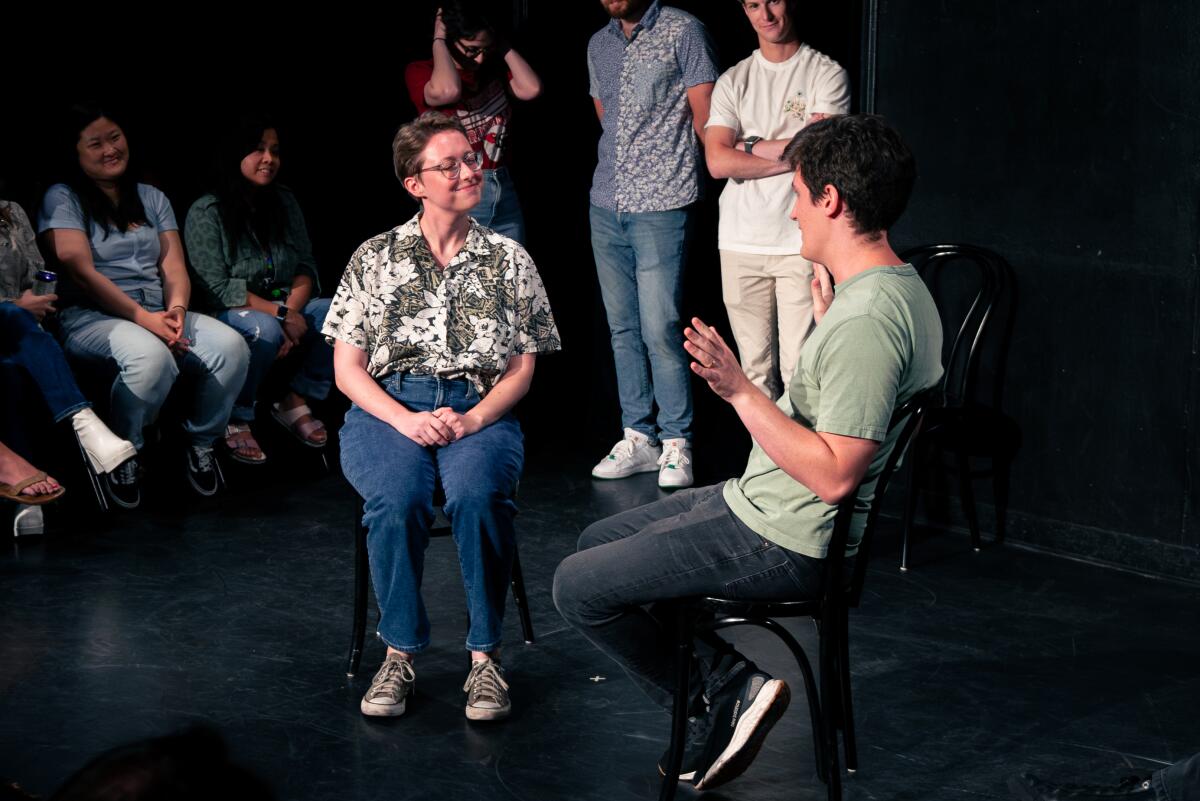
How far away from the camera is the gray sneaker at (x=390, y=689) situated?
9.52 ft

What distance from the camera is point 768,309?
4480 millimetres

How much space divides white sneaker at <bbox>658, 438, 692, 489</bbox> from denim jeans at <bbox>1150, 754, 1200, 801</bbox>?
2.40m

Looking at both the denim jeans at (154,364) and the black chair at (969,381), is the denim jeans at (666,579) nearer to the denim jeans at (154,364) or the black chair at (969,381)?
the black chair at (969,381)

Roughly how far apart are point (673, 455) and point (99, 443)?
1.84 m

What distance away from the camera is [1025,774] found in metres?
2.56

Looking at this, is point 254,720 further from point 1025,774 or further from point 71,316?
point 71,316

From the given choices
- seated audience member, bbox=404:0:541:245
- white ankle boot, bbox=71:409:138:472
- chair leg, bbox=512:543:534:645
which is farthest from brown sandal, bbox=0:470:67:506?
seated audience member, bbox=404:0:541:245

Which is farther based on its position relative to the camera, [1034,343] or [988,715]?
[1034,343]

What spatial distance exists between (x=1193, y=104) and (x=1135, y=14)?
0.29m

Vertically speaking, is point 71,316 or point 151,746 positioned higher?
point 151,746

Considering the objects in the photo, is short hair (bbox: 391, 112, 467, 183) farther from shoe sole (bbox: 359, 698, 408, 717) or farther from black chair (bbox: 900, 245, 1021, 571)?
black chair (bbox: 900, 245, 1021, 571)

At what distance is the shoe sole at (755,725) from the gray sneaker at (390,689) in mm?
742

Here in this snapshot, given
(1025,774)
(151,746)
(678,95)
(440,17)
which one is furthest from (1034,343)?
(151,746)

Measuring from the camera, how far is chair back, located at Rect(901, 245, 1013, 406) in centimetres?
403
